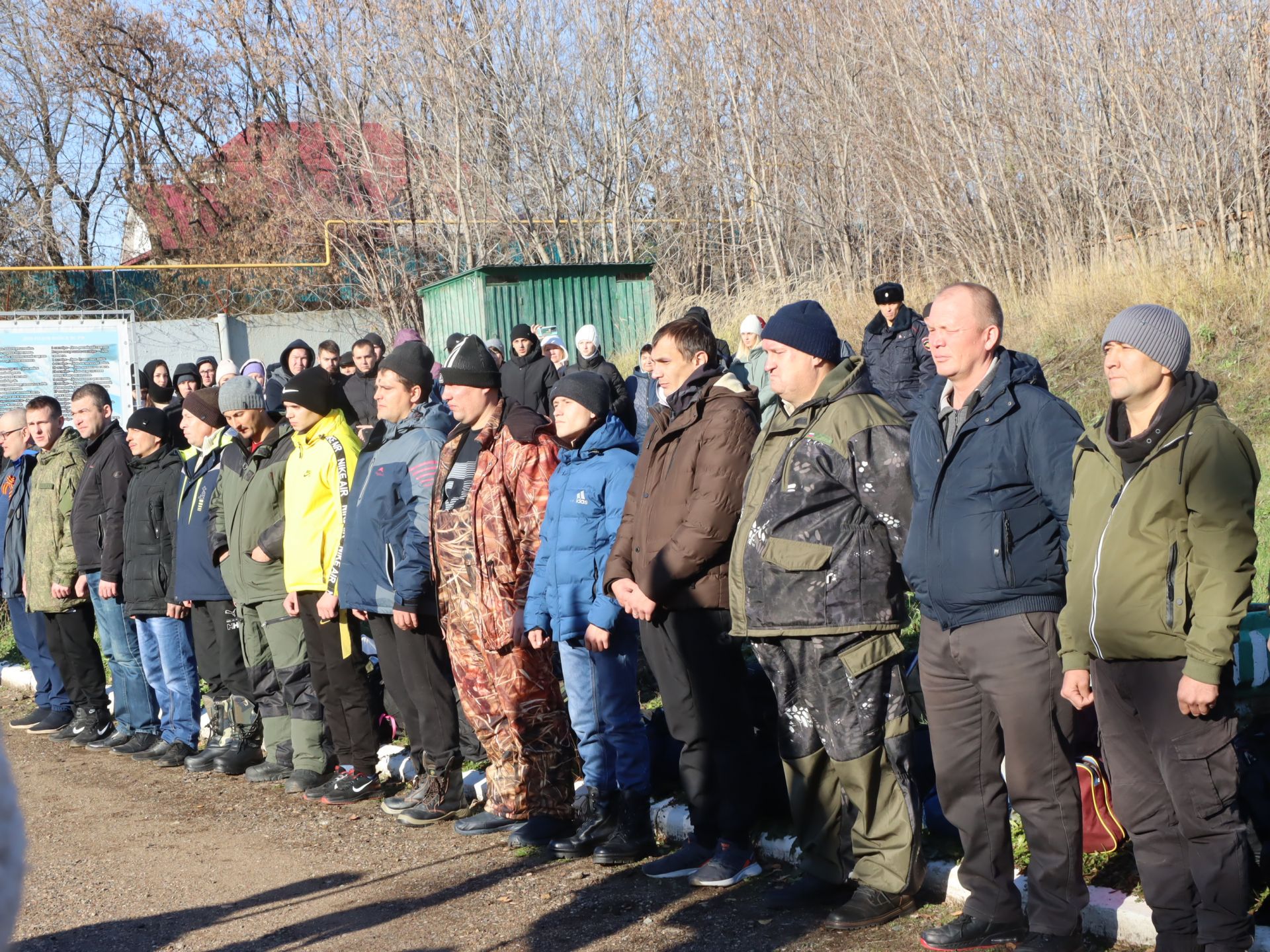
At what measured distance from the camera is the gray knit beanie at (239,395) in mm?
7570

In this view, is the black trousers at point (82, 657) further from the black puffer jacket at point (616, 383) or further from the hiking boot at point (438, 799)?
the black puffer jacket at point (616, 383)

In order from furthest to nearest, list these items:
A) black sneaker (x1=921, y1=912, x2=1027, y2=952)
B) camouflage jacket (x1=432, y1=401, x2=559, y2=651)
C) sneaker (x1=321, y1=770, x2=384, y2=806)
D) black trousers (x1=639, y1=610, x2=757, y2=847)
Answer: sneaker (x1=321, y1=770, x2=384, y2=806) < camouflage jacket (x1=432, y1=401, x2=559, y2=651) < black trousers (x1=639, y1=610, x2=757, y2=847) < black sneaker (x1=921, y1=912, x2=1027, y2=952)

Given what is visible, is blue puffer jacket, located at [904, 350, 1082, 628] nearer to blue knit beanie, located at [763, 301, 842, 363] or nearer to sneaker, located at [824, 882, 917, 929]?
blue knit beanie, located at [763, 301, 842, 363]

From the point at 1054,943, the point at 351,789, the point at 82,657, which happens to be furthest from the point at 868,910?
the point at 82,657

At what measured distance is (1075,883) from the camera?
165 inches

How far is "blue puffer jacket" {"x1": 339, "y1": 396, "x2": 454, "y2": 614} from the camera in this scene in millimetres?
6367

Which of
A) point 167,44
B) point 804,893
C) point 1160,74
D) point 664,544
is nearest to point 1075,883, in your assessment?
point 804,893

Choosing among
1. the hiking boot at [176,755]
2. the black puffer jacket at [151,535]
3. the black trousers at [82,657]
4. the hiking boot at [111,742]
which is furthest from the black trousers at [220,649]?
the black trousers at [82,657]

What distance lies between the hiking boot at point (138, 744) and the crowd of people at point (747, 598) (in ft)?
0.12

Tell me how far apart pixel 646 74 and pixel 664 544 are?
1765 centimetres

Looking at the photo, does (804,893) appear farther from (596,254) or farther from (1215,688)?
(596,254)

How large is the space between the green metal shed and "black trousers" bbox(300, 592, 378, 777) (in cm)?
1050

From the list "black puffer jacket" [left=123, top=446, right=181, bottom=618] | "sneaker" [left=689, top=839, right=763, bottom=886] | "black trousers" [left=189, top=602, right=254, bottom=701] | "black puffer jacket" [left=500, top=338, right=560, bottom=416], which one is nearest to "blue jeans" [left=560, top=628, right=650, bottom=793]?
"sneaker" [left=689, top=839, right=763, bottom=886]

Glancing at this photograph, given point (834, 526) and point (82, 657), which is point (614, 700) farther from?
point (82, 657)
